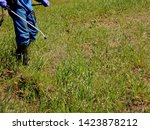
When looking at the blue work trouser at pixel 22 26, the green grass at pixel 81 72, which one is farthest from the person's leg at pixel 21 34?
the green grass at pixel 81 72

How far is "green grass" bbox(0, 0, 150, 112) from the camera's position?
651 cm

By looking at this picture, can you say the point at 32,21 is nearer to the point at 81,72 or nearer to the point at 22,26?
the point at 22,26

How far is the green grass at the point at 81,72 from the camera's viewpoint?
651 centimetres

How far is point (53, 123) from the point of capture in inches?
221

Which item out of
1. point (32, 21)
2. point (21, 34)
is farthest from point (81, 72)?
point (32, 21)

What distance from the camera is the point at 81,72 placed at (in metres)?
7.73

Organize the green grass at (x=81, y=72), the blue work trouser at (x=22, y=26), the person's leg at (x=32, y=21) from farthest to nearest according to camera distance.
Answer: the person's leg at (x=32, y=21) → the blue work trouser at (x=22, y=26) → the green grass at (x=81, y=72)

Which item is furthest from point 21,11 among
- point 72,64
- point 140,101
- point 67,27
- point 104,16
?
point 104,16

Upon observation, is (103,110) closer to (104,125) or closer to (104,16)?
(104,125)

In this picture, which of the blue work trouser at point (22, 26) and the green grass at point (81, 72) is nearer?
the green grass at point (81, 72)

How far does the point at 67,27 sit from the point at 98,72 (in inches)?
233

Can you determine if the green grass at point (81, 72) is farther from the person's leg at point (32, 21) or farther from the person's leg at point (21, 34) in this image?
the person's leg at point (32, 21)

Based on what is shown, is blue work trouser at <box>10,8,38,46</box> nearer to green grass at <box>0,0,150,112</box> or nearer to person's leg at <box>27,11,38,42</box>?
person's leg at <box>27,11,38,42</box>

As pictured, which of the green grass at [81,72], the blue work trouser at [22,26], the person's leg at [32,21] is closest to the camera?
the green grass at [81,72]
